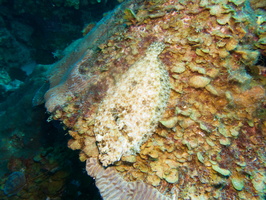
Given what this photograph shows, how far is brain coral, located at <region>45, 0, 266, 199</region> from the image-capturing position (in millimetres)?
2492

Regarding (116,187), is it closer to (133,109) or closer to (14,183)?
(133,109)

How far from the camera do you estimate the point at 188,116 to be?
257 cm

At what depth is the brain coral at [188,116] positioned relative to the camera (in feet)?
8.18

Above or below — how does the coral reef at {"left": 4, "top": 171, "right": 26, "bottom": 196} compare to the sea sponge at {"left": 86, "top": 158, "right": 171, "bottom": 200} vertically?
below

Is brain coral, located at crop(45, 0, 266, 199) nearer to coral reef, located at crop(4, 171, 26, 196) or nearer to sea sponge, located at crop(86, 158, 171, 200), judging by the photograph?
sea sponge, located at crop(86, 158, 171, 200)

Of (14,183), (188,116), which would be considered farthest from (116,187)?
(14,183)

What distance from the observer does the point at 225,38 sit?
2732 millimetres

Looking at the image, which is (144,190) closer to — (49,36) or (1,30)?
(49,36)

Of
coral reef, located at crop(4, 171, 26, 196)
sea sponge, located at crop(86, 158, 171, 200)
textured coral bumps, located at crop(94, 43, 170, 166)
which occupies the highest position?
textured coral bumps, located at crop(94, 43, 170, 166)

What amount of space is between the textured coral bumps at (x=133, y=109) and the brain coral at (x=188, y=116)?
0.02m

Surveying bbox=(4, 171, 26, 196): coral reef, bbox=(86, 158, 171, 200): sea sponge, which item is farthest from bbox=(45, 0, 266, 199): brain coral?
bbox=(4, 171, 26, 196): coral reef

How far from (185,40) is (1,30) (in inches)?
527

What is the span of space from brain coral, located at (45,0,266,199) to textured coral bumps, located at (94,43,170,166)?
0.02 metres

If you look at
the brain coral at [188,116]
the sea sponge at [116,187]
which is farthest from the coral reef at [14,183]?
the sea sponge at [116,187]
